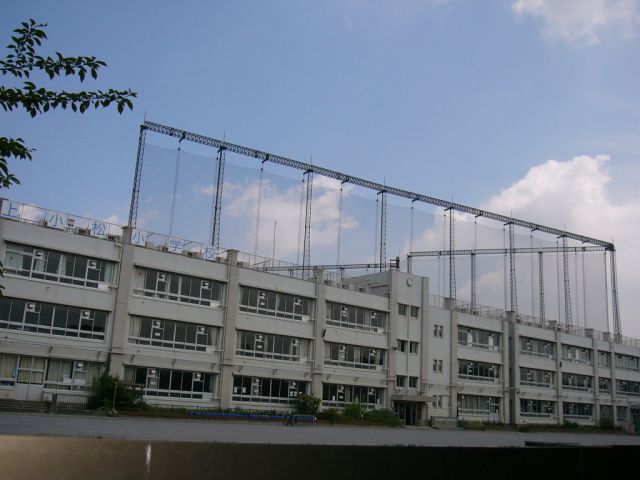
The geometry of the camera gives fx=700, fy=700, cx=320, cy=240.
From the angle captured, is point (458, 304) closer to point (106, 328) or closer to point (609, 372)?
point (609, 372)

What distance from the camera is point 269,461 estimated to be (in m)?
9.87

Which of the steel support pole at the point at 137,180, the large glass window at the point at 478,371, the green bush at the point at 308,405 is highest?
the steel support pole at the point at 137,180

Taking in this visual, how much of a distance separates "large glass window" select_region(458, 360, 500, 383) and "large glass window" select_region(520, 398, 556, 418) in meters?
5.03

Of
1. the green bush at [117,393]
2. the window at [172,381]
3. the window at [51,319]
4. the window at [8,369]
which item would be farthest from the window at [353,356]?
the window at [8,369]

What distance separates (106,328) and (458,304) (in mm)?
36704

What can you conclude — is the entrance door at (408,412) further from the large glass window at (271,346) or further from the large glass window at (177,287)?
the large glass window at (177,287)

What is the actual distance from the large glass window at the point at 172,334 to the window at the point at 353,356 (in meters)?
10.3

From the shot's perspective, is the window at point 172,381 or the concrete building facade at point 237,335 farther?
the window at point 172,381

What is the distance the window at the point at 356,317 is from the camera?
54375mm

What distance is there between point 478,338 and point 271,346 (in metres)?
25.5

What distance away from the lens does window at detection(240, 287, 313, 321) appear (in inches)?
1939

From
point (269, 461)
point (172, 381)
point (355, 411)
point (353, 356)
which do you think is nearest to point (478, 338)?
point (353, 356)

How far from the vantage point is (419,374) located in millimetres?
59750

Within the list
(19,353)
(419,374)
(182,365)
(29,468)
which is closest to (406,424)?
(419,374)
